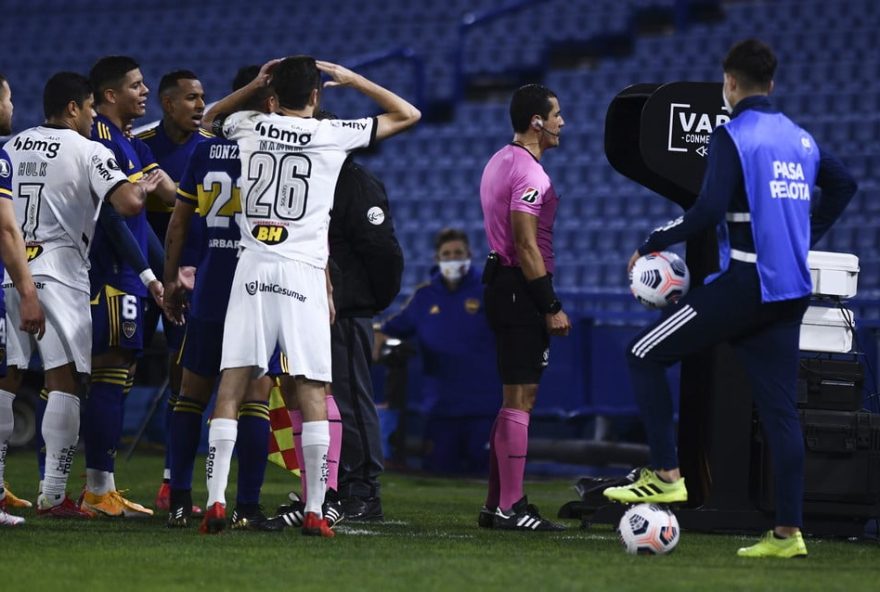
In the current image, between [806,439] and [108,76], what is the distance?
3626 mm

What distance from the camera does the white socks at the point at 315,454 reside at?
555 centimetres

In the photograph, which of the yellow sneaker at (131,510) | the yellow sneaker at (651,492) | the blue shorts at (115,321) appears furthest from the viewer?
the yellow sneaker at (131,510)

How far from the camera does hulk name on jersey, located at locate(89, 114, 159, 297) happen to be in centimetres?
649

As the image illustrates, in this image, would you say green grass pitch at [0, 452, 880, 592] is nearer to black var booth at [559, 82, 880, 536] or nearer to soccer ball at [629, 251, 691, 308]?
black var booth at [559, 82, 880, 536]

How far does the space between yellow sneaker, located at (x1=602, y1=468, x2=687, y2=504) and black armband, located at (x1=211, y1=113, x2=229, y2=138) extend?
2.13m

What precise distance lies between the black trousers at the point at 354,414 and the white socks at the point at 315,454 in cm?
107

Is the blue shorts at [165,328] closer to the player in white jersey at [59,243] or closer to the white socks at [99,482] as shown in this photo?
the player in white jersey at [59,243]

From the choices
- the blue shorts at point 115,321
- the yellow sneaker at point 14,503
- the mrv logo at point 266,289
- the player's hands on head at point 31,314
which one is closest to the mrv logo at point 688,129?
the mrv logo at point 266,289

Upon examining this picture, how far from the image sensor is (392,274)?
667 centimetres

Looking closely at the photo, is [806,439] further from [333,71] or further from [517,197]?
[333,71]

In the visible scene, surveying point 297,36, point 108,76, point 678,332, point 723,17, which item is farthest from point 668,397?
point 297,36

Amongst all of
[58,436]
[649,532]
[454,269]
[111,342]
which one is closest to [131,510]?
[58,436]

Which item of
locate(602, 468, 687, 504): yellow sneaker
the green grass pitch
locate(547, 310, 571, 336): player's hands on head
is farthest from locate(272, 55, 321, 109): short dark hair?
locate(602, 468, 687, 504): yellow sneaker

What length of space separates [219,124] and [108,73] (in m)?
1.13
